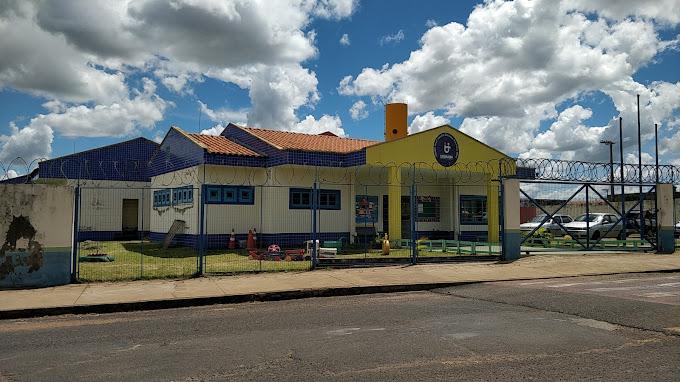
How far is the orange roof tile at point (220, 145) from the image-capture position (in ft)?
68.7

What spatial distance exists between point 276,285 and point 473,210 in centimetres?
1670

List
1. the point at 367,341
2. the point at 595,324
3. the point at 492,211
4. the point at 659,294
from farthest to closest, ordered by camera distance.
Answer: the point at 492,211 < the point at 659,294 < the point at 595,324 < the point at 367,341

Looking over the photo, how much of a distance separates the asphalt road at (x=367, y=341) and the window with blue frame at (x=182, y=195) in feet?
39.0

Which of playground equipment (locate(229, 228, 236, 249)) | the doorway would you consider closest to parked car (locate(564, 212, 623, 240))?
playground equipment (locate(229, 228, 236, 249))

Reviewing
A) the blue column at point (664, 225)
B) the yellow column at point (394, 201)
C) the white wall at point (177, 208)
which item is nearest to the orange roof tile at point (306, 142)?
the yellow column at point (394, 201)

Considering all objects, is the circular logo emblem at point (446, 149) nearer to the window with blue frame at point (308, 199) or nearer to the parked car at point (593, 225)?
the window with blue frame at point (308, 199)

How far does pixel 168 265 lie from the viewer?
15484mm

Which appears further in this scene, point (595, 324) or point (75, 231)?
point (75, 231)

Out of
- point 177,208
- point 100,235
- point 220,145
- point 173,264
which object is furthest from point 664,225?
point 100,235

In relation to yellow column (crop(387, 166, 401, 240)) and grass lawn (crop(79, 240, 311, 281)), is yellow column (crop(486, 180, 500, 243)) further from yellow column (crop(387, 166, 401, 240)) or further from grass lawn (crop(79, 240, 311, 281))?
grass lawn (crop(79, 240, 311, 281))

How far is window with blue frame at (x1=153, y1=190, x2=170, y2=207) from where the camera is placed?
24203mm

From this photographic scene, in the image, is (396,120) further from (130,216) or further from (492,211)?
(130,216)

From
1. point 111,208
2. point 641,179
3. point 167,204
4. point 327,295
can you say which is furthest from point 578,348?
point 111,208

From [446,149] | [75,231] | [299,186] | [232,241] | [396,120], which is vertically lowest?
[232,241]
